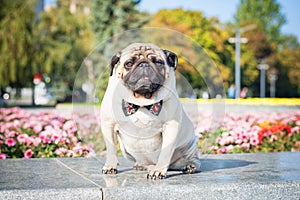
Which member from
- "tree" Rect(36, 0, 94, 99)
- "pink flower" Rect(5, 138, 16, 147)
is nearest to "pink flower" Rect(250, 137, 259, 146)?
"pink flower" Rect(5, 138, 16, 147)

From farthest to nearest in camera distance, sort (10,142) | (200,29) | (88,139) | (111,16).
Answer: (200,29) → (111,16) → (10,142) → (88,139)

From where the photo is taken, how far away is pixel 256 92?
77312 millimetres

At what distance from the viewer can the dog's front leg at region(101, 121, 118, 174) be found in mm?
4602

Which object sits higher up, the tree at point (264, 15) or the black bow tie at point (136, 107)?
the tree at point (264, 15)

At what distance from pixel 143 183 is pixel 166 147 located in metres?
0.40

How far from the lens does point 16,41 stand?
102ft

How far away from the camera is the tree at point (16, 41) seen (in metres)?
30.7

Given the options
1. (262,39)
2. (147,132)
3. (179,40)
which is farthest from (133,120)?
(262,39)

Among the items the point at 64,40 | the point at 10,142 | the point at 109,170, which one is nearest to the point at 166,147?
the point at 109,170

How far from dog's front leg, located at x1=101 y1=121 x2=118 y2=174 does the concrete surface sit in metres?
0.08

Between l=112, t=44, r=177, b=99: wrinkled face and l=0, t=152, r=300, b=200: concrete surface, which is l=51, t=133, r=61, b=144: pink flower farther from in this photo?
l=112, t=44, r=177, b=99: wrinkled face

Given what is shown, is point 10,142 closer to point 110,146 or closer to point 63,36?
point 110,146

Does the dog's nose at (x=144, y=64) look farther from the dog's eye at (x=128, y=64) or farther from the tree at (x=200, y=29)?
the tree at (x=200, y=29)

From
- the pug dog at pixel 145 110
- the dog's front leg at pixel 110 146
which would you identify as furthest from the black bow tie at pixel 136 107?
the dog's front leg at pixel 110 146
